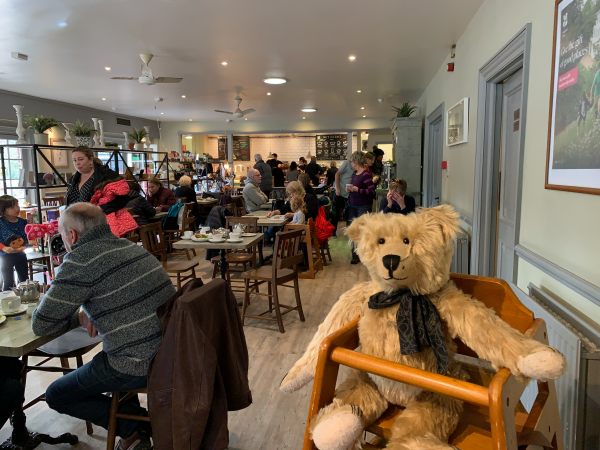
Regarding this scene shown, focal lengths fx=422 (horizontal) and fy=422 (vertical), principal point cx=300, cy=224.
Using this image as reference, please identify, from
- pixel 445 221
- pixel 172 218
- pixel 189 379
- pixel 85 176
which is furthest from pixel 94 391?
pixel 172 218

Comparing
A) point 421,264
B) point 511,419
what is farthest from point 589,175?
point 511,419

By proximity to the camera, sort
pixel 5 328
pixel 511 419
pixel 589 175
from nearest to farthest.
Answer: pixel 511 419
pixel 589 175
pixel 5 328

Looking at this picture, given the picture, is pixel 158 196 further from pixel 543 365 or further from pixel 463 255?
pixel 543 365

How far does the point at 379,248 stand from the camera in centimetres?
122

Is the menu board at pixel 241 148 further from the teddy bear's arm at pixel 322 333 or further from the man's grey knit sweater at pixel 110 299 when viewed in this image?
the teddy bear's arm at pixel 322 333

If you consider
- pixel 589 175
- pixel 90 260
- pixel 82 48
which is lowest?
pixel 90 260

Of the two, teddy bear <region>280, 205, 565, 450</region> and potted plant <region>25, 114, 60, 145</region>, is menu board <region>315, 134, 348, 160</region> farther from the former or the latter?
teddy bear <region>280, 205, 565, 450</region>

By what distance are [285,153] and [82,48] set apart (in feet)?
33.0

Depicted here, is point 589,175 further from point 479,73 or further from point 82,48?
point 82,48

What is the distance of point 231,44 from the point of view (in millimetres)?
4703

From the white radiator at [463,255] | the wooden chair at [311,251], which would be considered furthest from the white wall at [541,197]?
the wooden chair at [311,251]

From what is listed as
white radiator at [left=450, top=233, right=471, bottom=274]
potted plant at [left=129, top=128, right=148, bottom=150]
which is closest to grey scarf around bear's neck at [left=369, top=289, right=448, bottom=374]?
white radiator at [left=450, top=233, right=471, bottom=274]

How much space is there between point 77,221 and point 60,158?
9.10 m

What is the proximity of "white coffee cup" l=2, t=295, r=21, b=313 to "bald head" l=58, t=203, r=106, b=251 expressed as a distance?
0.42m
